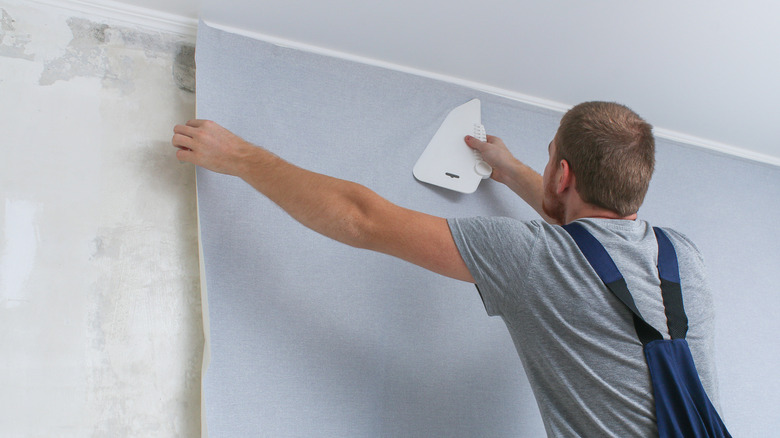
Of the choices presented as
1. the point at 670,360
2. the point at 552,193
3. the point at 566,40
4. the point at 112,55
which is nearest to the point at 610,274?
the point at 670,360

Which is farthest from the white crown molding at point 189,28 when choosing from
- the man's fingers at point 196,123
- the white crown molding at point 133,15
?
the man's fingers at point 196,123

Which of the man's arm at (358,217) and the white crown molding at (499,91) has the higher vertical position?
the white crown molding at (499,91)

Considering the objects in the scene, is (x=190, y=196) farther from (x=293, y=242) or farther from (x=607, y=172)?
(x=607, y=172)

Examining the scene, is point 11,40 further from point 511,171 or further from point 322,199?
point 511,171

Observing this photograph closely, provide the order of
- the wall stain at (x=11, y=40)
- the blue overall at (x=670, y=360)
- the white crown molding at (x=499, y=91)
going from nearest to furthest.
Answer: the blue overall at (x=670, y=360) → the wall stain at (x=11, y=40) → the white crown molding at (x=499, y=91)

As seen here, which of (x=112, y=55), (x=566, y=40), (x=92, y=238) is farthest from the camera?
(x=566, y=40)

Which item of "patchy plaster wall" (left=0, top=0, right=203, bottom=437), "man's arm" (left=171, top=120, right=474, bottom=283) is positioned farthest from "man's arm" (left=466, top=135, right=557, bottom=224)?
"patchy plaster wall" (left=0, top=0, right=203, bottom=437)

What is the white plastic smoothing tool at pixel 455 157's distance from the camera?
186 centimetres

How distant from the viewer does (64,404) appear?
52.2 inches

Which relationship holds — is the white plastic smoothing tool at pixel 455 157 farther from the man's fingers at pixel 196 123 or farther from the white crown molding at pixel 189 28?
the man's fingers at pixel 196 123

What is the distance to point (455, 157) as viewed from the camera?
1911 mm

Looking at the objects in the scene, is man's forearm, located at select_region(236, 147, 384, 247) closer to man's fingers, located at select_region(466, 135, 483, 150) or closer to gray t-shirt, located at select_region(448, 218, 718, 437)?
gray t-shirt, located at select_region(448, 218, 718, 437)

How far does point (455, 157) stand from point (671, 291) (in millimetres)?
854

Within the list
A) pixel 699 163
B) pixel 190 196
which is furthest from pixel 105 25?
pixel 699 163
